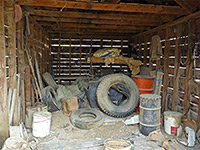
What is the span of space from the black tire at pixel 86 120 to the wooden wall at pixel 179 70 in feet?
6.11

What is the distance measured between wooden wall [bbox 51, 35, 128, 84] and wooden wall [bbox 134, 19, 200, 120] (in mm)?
3022

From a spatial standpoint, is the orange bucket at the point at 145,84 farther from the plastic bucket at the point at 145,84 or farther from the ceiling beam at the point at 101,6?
the ceiling beam at the point at 101,6

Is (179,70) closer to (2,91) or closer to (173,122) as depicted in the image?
(173,122)

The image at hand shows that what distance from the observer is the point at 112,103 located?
4688 mm

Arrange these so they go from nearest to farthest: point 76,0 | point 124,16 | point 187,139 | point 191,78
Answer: point 187,139 → point 76,0 → point 191,78 → point 124,16

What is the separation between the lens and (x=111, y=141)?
288 cm

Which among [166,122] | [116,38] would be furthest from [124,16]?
[116,38]

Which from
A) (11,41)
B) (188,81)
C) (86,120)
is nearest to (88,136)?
(86,120)

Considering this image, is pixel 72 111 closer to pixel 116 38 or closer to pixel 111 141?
pixel 111 141

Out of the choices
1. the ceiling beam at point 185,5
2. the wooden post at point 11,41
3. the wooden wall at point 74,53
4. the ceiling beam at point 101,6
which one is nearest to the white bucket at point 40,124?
the wooden post at point 11,41

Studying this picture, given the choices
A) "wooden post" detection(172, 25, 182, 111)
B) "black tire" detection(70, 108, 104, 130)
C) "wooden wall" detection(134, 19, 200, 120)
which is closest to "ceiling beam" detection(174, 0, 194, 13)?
"wooden wall" detection(134, 19, 200, 120)

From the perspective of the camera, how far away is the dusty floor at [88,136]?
308 centimetres

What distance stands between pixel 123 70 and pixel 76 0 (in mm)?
5313

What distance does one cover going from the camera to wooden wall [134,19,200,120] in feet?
12.7
